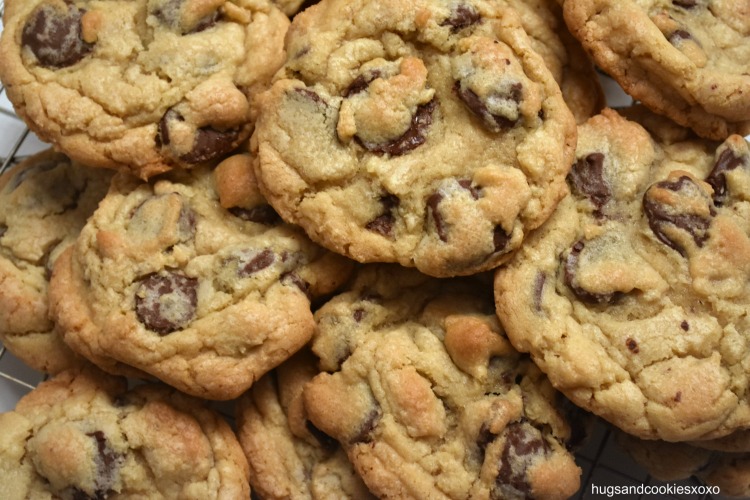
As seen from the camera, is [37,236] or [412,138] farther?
[37,236]

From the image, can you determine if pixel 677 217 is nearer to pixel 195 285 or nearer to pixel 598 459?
pixel 598 459

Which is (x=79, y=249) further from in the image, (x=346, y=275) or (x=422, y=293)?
(x=422, y=293)

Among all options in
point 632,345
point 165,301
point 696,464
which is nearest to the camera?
point 632,345

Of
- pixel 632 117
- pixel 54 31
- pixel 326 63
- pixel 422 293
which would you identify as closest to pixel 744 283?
pixel 632 117

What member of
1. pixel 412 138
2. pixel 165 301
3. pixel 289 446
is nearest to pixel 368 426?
pixel 289 446

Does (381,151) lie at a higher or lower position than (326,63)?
lower

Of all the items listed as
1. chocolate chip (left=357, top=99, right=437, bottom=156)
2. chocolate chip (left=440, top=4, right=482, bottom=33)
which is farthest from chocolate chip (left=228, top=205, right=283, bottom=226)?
chocolate chip (left=440, top=4, right=482, bottom=33)

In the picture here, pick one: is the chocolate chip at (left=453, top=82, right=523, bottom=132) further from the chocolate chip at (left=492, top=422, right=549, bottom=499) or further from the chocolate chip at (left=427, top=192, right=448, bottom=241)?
the chocolate chip at (left=492, top=422, right=549, bottom=499)
